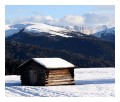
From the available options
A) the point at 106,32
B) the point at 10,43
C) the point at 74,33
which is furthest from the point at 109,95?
the point at 10,43

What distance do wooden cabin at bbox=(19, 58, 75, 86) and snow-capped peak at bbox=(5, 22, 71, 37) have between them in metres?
2.17

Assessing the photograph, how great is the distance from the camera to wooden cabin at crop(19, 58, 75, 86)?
91.7ft

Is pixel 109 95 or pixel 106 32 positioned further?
pixel 106 32

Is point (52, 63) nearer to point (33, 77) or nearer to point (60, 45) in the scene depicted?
point (33, 77)

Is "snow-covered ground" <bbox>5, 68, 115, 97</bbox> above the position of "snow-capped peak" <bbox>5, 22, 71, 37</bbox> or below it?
below

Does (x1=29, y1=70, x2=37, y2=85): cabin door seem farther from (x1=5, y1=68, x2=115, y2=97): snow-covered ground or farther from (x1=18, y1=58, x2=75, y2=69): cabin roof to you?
(x1=5, y1=68, x2=115, y2=97): snow-covered ground

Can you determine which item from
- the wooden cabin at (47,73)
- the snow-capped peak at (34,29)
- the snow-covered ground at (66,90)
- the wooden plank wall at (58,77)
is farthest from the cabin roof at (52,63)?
the snow-capped peak at (34,29)

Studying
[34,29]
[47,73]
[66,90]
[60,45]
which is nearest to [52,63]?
[47,73]

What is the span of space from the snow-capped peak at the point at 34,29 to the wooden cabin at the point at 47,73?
217cm

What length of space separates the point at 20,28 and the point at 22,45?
4577 millimetres

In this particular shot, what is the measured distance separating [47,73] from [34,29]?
3.89m

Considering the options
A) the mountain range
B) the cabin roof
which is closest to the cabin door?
the cabin roof
